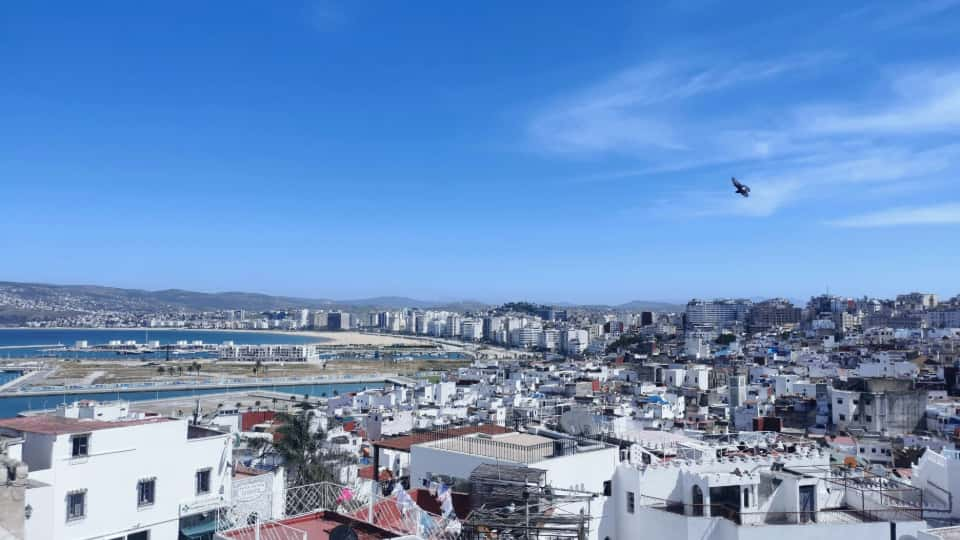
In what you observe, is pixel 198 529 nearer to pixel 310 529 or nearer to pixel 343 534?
pixel 310 529

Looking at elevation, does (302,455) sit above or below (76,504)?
below

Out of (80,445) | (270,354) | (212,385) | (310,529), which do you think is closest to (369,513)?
(310,529)

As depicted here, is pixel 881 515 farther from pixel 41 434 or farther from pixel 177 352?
pixel 177 352

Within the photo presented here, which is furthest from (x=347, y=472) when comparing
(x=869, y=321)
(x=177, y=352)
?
(x=177, y=352)

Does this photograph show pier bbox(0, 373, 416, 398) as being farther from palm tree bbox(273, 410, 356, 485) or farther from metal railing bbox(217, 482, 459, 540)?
metal railing bbox(217, 482, 459, 540)

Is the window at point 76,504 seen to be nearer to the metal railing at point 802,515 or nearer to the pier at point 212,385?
the metal railing at point 802,515

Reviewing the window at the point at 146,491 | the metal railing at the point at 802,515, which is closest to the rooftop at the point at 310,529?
the window at the point at 146,491
